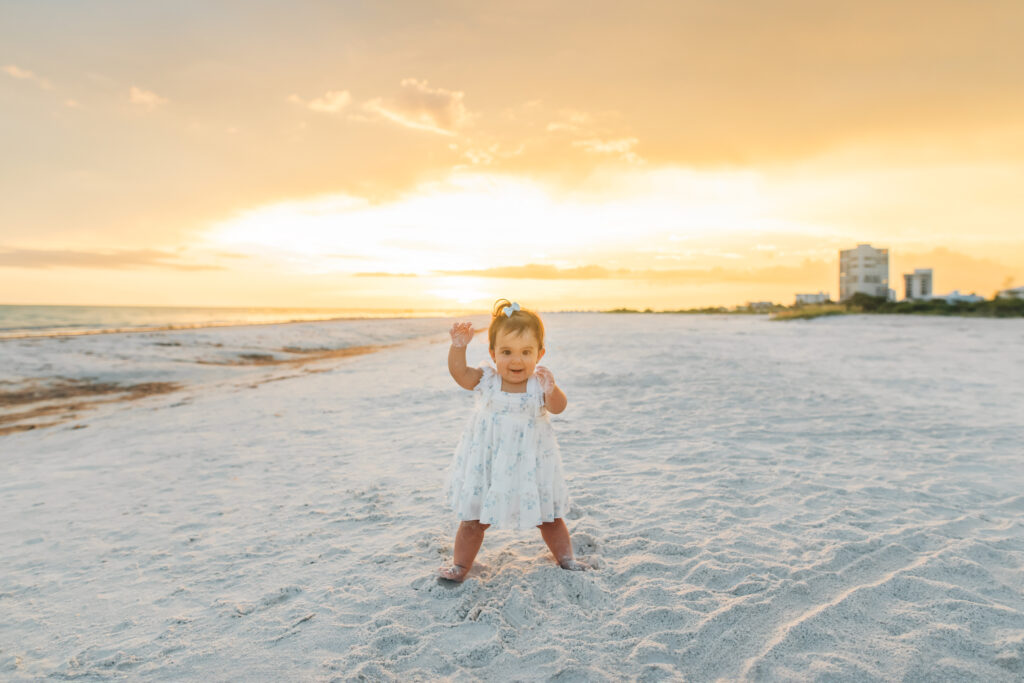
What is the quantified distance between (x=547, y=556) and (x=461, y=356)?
4.59 feet

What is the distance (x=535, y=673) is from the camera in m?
2.34

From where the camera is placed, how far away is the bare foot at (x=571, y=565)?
124 inches

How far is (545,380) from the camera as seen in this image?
303 cm

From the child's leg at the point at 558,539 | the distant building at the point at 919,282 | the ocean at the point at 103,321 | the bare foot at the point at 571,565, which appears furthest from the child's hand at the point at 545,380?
the distant building at the point at 919,282

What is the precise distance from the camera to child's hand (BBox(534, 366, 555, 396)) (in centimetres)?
302

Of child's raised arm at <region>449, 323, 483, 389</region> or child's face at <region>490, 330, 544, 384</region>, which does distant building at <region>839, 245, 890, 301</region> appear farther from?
child's raised arm at <region>449, 323, 483, 389</region>

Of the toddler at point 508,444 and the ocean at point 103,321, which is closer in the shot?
the toddler at point 508,444

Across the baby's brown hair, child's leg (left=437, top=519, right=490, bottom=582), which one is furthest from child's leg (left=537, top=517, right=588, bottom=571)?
the baby's brown hair

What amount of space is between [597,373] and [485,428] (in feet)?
25.2

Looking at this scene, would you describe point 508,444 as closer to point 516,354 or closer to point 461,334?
point 516,354

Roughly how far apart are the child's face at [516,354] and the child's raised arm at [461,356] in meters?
0.16

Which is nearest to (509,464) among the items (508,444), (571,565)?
(508,444)

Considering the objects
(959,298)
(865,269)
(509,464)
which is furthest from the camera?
(865,269)

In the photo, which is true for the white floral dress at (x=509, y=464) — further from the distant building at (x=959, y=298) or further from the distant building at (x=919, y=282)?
the distant building at (x=919, y=282)
